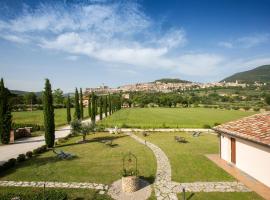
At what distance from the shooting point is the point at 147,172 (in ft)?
51.8

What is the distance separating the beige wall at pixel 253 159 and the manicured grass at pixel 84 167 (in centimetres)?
626

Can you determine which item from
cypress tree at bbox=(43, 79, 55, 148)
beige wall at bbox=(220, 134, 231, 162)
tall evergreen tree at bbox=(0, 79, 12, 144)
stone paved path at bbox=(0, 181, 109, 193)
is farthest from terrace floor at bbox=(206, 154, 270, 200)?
tall evergreen tree at bbox=(0, 79, 12, 144)

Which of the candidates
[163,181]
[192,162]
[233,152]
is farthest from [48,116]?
[233,152]

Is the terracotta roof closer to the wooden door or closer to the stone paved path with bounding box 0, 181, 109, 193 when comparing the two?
the wooden door

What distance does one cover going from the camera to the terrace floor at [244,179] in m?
12.5

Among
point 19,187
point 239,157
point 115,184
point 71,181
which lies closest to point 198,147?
point 239,157

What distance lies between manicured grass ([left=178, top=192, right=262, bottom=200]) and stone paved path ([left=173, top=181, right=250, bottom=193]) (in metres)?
0.41

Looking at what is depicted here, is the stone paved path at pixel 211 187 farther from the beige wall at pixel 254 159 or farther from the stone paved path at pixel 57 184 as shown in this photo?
the stone paved path at pixel 57 184

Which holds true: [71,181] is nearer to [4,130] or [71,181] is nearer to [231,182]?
[231,182]

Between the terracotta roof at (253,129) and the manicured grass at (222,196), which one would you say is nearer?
the manicured grass at (222,196)

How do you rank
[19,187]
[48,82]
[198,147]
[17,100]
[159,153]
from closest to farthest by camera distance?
1. [19,187]
2. [159,153]
3. [198,147]
4. [48,82]
5. [17,100]

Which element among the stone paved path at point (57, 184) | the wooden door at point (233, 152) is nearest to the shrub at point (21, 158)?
the stone paved path at point (57, 184)

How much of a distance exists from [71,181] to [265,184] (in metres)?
11.7

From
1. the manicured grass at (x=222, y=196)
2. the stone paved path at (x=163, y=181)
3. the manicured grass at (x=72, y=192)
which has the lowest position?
the manicured grass at (x=222, y=196)
